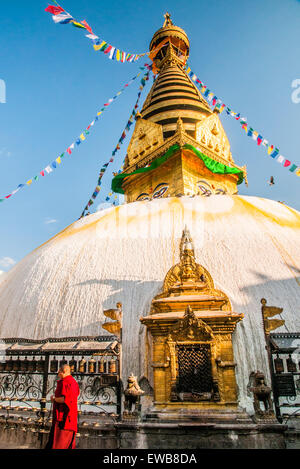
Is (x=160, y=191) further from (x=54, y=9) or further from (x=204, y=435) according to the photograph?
(x=204, y=435)

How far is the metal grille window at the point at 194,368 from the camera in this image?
15.0 ft

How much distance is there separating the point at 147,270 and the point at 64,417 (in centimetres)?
340

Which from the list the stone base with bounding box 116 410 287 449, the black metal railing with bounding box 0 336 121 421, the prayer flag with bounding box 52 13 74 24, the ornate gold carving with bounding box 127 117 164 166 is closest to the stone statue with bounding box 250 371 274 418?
the stone base with bounding box 116 410 287 449

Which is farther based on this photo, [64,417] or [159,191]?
[159,191]

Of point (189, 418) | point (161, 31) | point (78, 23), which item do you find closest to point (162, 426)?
point (189, 418)

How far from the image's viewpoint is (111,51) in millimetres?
11562

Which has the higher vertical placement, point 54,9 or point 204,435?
point 54,9

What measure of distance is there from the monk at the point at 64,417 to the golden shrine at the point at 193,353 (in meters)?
1.84

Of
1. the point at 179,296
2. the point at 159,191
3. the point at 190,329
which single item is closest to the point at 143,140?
the point at 159,191

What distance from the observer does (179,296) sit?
517 centimetres

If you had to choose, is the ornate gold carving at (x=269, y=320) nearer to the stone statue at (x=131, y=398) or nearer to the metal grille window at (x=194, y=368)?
the metal grille window at (x=194, y=368)

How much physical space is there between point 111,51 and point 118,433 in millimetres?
12227

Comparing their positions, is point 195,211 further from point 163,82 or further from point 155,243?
point 163,82

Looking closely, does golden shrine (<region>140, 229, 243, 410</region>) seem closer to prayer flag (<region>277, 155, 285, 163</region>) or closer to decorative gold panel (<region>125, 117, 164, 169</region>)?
prayer flag (<region>277, 155, 285, 163</region>)
